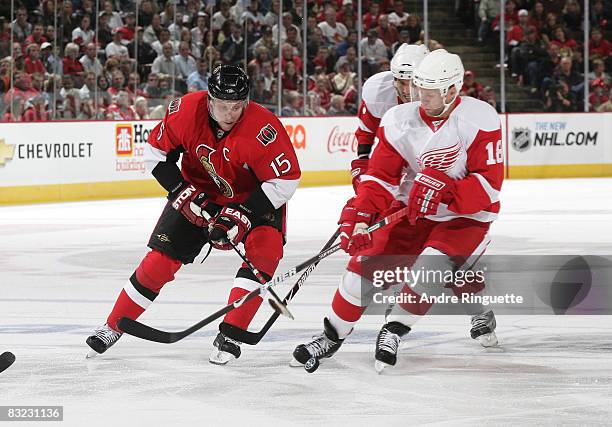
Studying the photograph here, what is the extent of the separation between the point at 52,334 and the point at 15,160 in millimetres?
6136

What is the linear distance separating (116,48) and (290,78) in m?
2.09

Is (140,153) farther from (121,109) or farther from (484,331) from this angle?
(484,331)

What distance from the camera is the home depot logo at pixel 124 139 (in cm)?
1159

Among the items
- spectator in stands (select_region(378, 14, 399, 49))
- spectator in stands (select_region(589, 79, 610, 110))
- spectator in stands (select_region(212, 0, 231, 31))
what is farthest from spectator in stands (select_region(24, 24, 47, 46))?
spectator in stands (select_region(589, 79, 610, 110))

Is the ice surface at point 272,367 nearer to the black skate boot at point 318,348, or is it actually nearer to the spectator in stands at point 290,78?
the black skate boot at point 318,348

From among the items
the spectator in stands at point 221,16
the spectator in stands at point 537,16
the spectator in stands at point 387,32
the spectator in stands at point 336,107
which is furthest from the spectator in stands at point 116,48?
the spectator in stands at point 537,16

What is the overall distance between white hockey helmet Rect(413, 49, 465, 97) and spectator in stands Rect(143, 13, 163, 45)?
8307mm

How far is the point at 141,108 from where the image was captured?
11938 mm

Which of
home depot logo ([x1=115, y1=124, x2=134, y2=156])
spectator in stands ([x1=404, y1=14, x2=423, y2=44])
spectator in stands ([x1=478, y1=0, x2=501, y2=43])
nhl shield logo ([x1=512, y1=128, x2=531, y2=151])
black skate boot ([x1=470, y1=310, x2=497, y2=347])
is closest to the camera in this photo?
black skate boot ([x1=470, y1=310, x2=497, y2=347])

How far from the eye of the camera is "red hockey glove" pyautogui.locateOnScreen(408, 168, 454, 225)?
4.13 meters

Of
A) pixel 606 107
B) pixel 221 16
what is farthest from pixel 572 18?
pixel 221 16

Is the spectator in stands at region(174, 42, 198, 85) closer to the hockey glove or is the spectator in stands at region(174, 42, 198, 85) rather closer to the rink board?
the rink board

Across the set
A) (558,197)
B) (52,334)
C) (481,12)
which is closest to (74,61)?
(558,197)

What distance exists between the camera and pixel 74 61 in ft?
37.8
